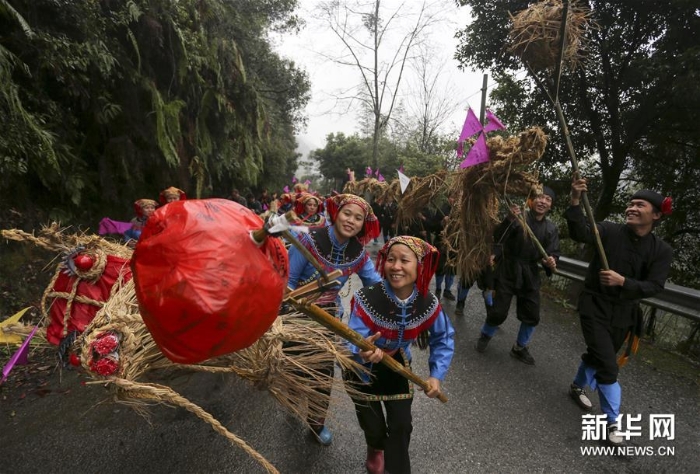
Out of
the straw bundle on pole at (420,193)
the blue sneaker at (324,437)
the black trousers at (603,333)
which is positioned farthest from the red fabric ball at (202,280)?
the straw bundle on pole at (420,193)

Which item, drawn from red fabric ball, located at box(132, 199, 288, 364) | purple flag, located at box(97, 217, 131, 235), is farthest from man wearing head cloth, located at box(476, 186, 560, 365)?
purple flag, located at box(97, 217, 131, 235)

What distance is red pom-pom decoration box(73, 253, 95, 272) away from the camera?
6.95ft

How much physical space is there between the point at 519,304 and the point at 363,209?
7.73 feet

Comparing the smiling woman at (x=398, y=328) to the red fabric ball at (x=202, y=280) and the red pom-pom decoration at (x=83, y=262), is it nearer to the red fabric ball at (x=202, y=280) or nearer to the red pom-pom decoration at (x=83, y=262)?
the red fabric ball at (x=202, y=280)

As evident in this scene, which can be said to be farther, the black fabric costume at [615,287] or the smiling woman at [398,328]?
the black fabric costume at [615,287]

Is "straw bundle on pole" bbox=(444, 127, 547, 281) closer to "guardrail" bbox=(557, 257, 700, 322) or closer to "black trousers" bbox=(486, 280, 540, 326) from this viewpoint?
"black trousers" bbox=(486, 280, 540, 326)

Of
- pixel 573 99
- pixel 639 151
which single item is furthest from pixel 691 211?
pixel 573 99

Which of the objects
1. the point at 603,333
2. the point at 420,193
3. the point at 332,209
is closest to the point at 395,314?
the point at 332,209

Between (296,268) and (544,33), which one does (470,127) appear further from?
(296,268)

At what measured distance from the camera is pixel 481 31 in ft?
21.7

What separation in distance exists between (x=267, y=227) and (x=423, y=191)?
14.1 ft

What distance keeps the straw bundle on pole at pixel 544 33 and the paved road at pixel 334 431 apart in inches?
122

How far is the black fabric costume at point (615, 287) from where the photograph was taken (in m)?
2.69

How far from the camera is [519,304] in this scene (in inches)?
149
